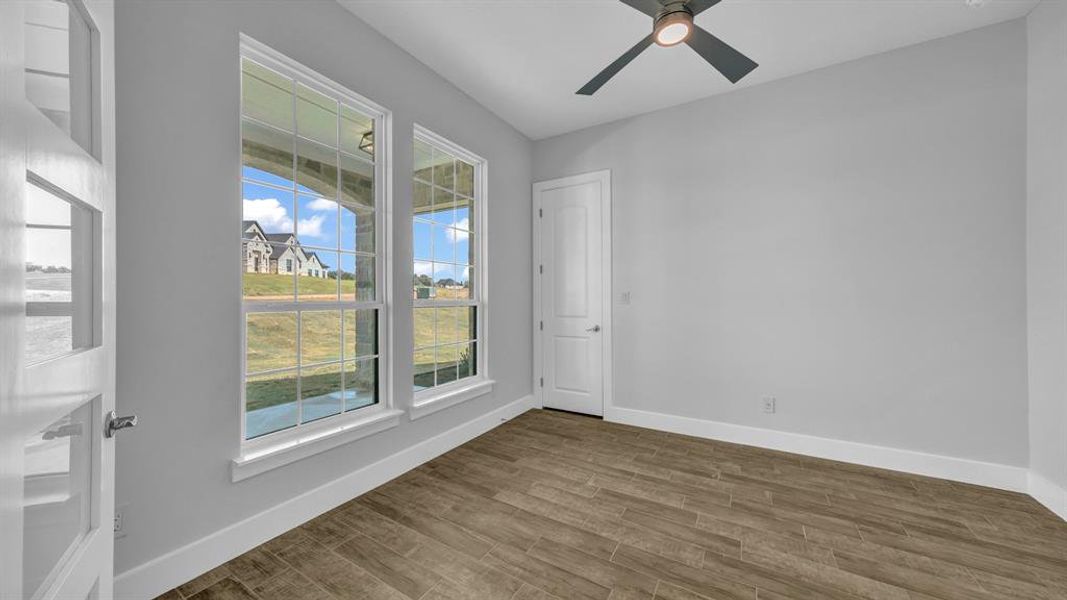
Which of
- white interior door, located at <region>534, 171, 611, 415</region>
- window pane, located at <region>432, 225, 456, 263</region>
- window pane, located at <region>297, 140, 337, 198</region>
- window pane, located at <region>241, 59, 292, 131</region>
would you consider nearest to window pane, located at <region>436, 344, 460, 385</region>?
window pane, located at <region>432, 225, 456, 263</region>

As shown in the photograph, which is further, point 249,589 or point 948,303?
point 948,303

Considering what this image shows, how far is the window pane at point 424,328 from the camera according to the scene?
10.4ft

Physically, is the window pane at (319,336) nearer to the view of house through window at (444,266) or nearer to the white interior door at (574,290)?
the view of house through window at (444,266)

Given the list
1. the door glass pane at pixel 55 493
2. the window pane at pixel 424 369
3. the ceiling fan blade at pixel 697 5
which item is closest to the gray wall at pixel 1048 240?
the ceiling fan blade at pixel 697 5

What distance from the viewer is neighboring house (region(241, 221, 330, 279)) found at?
209cm

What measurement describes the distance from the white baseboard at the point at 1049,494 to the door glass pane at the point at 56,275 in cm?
421

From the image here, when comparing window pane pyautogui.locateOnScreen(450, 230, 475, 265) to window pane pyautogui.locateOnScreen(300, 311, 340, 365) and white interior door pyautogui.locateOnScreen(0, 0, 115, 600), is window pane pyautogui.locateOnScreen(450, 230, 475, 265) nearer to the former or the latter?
window pane pyautogui.locateOnScreen(300, 311, 340, 365)

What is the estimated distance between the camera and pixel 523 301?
4316 millimetres

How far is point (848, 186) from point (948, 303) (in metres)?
1.03

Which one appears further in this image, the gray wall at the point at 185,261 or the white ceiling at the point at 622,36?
the white ceiling at the point at 622,36

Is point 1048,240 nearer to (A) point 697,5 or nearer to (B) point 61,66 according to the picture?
(A) point 697,5

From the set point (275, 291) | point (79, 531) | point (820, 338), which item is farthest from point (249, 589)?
point (820, 338)

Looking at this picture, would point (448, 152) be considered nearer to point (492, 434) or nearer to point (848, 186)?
point (492, 434)

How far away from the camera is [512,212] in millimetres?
4145
